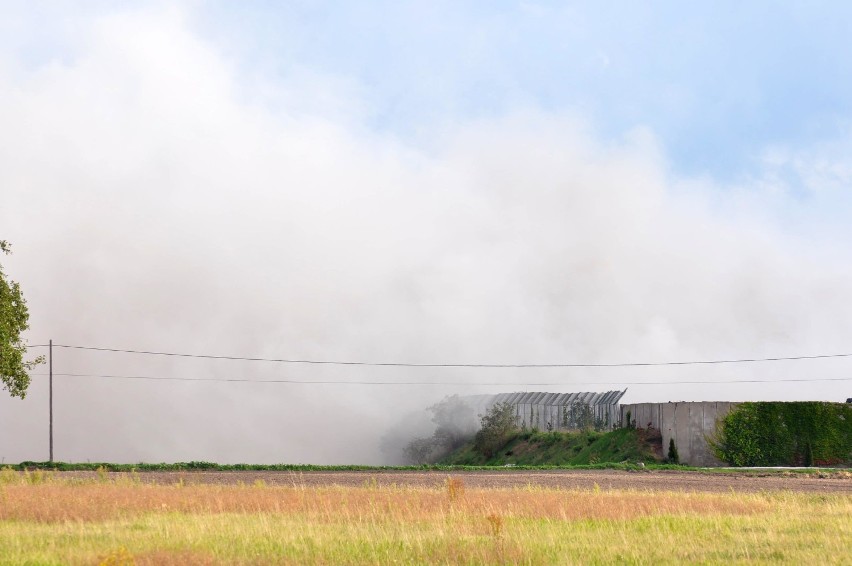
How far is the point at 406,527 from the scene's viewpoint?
18.6m

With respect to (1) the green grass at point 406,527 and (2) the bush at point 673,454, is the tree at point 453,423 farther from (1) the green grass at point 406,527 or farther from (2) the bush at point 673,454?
(1) the green grass at point 406,527

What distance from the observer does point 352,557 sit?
1512 centimetres

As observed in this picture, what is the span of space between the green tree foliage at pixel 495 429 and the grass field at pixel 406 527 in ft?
170

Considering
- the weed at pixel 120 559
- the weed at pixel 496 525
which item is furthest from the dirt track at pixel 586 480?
the weed at pixel 120 559

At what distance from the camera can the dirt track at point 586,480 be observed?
3509cm

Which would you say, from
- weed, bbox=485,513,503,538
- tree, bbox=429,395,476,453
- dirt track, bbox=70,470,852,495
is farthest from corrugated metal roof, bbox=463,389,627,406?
weed, bbox=485,513,503,538

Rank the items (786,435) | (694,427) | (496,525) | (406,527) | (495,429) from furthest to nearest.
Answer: (495,429) → (694,427) → (786,435) → (406,527) → (496,525)

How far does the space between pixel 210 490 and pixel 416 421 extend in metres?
73.9

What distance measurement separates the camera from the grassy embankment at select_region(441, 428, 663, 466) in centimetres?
6009

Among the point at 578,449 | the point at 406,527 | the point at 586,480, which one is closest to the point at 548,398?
the point at 578,449

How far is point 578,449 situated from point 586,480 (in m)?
27.3

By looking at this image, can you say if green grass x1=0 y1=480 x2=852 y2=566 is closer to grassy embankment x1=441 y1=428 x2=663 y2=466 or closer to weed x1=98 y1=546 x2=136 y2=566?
weed x1=98 y1=546 x2=136 y2=566

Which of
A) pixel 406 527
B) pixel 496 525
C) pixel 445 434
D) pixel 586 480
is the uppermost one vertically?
pixel 496 525

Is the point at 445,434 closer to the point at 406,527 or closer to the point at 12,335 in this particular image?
the point at 12,335
